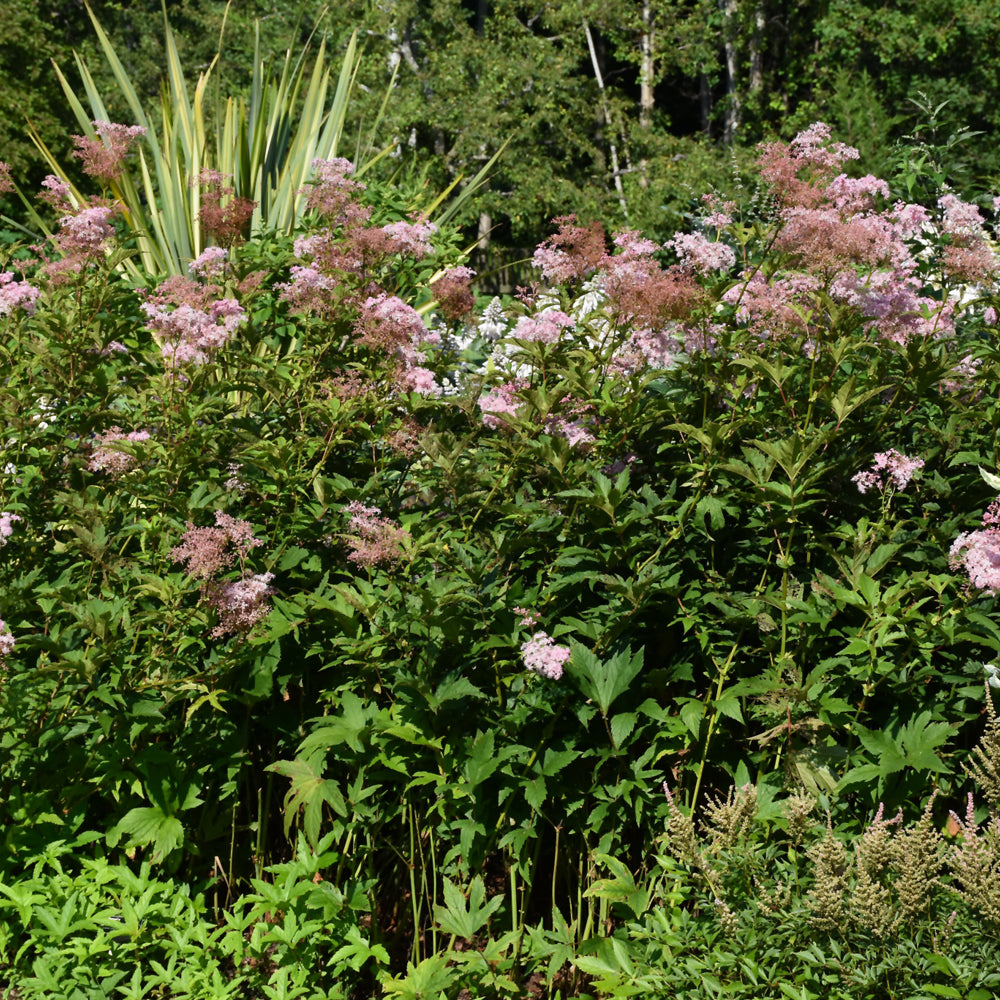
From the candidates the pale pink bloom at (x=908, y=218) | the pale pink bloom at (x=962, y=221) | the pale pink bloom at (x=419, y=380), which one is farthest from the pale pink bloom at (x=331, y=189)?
the pale pink bloom at (x=962, y=221)

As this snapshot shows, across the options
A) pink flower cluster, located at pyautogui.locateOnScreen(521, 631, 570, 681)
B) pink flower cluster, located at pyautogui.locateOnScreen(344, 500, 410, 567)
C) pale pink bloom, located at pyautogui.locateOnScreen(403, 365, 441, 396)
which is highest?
pale pink bloom, located at pyautogui.locateOnScreen(403, 365, 441, 396)

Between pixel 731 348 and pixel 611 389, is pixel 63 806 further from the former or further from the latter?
pixel 731 348

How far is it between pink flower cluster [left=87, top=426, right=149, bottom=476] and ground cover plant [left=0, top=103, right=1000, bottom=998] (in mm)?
11

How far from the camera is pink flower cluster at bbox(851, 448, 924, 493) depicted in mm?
2367

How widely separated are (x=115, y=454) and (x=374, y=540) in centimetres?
67

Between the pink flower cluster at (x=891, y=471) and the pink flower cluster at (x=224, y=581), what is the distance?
128 centimetres

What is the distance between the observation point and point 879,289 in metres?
2.68

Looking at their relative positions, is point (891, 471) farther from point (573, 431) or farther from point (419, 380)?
point (419, 380)

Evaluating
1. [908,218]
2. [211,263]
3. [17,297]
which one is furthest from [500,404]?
[17,297]

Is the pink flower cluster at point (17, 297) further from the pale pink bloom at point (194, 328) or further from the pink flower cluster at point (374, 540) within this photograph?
the pink flower cluster at point (374, 540)

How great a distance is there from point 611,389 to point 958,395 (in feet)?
2.68

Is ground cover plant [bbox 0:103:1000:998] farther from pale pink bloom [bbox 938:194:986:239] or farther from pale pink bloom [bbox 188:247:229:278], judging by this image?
pale pink bloom [bbox 188:247:229:278]

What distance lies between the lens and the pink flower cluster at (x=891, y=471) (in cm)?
237

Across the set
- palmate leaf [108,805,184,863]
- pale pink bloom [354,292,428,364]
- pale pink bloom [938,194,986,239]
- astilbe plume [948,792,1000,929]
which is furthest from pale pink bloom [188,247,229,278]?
astilbe plume [948,792,1000,929]
